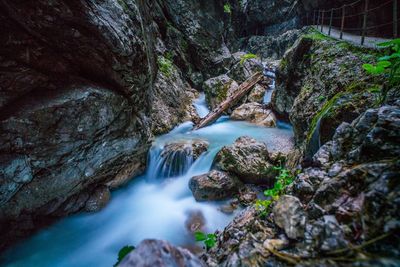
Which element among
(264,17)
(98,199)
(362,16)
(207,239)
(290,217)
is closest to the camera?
(290,217)

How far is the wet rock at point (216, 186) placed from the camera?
5766 millimetres

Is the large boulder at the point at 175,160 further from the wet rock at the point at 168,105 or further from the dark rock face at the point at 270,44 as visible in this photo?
the dark rock face at the point at 270,44

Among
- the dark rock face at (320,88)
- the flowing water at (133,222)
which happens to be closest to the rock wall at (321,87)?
the dark rock face at (320,88)

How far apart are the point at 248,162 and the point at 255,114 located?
4.95 m

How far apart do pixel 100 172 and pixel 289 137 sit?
21.1 feet

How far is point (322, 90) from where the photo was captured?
18.3 ft

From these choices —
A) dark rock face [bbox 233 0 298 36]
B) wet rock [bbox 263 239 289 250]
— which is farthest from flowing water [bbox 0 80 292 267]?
dark rock face [bbox 233 0 298 36]

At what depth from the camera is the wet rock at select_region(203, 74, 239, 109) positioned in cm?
1184

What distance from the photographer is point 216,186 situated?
19.0 ft

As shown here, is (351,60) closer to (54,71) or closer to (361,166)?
(361,166)

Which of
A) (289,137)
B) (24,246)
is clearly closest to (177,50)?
(289,137)

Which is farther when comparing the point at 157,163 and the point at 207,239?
the point at 157,163

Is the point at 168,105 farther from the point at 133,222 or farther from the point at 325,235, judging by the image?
the point at 325,235

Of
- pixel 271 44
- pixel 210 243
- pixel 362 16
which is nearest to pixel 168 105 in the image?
pixel 210 243
